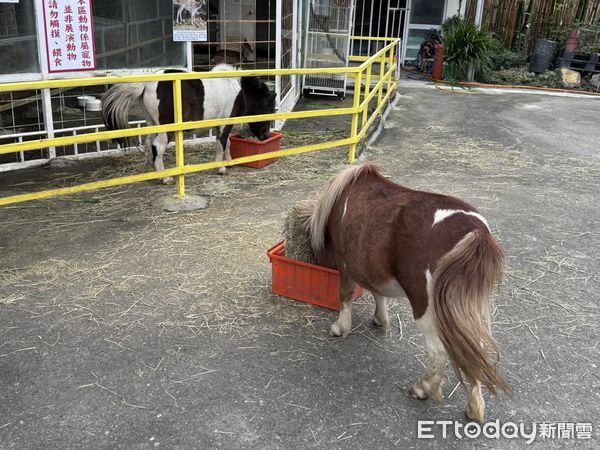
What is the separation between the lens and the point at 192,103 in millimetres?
5766

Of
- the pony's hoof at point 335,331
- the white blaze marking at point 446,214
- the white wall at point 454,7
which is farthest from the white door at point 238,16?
the white blaze marking at point 446,214

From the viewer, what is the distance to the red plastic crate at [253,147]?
6.28 m

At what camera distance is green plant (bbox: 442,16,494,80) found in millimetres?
12891

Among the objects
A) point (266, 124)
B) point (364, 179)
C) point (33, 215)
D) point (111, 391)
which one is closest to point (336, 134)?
point (266, 124)

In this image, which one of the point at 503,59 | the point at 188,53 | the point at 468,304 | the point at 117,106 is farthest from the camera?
the point at 503,59

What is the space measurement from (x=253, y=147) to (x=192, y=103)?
88 centimetres

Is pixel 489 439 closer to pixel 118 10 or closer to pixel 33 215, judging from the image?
pixel 33 215

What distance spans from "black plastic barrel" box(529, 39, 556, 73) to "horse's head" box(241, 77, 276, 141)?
10175 mm

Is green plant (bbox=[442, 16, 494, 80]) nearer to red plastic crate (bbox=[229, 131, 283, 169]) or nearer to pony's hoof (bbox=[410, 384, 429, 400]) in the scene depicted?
red plastic crate (bbox=[229, 131, 283, 169])

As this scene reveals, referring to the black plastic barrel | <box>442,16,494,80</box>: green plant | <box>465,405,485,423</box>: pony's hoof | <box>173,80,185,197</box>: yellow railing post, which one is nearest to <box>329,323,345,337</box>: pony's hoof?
<box>465,405,485,423</box>: pony's hoof

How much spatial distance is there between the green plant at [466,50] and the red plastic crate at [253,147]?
809 centimetres

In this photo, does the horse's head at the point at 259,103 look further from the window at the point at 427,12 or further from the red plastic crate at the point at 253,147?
the window at the point at 427,12

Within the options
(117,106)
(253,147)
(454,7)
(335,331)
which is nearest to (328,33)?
(253,147)

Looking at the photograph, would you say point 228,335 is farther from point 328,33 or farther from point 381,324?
point 328,33
